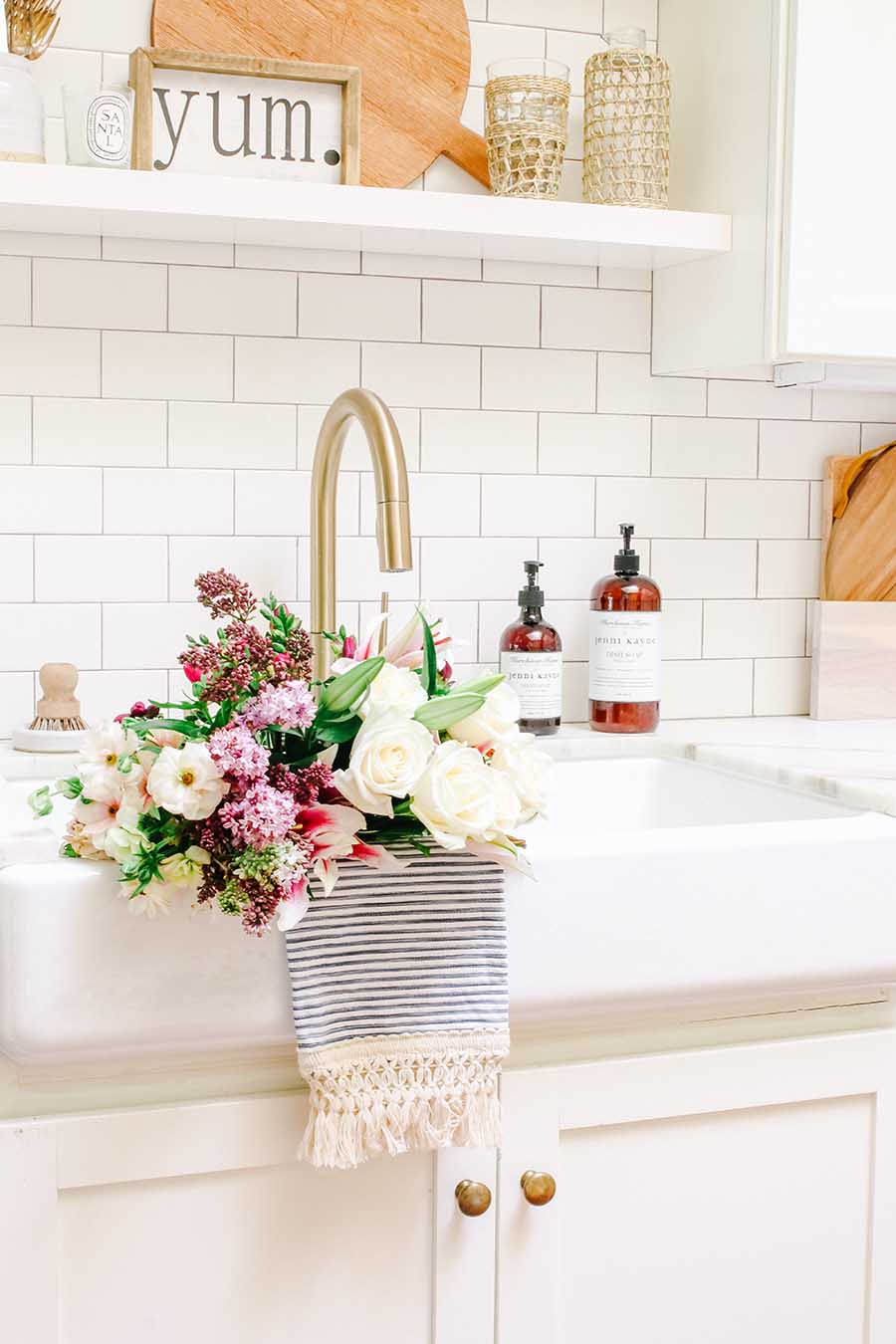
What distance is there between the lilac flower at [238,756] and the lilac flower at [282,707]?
0.03 metres

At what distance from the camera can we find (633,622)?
5.60 ft

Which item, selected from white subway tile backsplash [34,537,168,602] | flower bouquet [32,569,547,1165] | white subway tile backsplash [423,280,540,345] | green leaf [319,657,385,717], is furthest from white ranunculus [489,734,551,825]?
white subway tile backsplash [423,280,540,345]

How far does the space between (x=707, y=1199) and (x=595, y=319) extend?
1.05m

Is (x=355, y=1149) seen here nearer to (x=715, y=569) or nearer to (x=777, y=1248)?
Answer: (x=777, y=1248)

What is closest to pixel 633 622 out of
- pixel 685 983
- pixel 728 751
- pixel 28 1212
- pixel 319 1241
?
pixel 728 751

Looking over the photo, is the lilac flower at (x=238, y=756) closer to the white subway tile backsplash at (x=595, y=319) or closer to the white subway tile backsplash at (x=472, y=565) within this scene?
the white subway tile backsplash at (x=472, y=565)

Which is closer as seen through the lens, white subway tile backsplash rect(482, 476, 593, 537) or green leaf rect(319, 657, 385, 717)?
green leaf rect(319, 657, 385, 717)

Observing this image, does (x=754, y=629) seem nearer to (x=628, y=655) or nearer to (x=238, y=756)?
(x=628, y=655)

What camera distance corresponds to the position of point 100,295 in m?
1.61

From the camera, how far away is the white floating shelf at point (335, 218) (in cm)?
142

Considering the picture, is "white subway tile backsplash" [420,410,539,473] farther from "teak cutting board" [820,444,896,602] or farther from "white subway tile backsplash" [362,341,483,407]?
"teak cutting board" [820,444,896,602]

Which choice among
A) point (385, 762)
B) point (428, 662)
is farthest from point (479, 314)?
point (385, 762)

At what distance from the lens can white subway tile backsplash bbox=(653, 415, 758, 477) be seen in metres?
1.84

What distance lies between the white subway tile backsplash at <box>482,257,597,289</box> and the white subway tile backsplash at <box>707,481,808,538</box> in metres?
0.31
